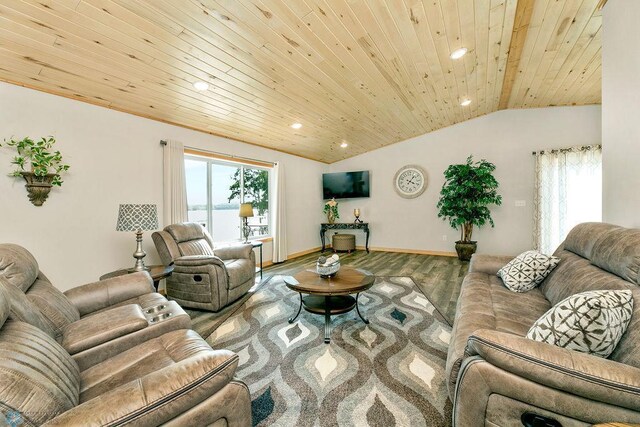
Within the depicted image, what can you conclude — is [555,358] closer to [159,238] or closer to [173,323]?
[173,323]

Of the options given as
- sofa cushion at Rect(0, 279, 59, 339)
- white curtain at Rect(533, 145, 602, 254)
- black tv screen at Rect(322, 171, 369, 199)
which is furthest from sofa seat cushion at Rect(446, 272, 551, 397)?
black tv screen at Rect(322, 171, 369, 199)

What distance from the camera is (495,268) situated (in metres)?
2.69

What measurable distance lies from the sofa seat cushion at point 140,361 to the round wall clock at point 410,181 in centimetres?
564

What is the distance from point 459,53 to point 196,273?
12.3 feet

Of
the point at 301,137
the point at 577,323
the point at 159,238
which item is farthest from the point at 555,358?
the point at 301,137

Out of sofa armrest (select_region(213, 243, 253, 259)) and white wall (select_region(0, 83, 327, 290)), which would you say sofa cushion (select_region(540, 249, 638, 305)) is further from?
white wall (select_region(0, 83, 327, 290))

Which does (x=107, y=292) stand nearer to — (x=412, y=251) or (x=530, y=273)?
(x=530, y=273)

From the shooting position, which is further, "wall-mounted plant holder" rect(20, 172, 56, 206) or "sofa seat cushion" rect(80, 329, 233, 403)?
"wall-mounted plant holder" rect(20, 172, 56, 206)

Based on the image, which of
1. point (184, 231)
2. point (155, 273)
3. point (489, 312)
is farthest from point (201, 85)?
point (489, 312)

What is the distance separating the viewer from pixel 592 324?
115 cm

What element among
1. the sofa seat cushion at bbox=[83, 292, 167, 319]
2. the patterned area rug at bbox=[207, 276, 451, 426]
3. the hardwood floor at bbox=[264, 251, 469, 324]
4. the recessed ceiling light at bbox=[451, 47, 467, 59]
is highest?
the recessed ceiling light at bbox=[451, 47, 467, 59]

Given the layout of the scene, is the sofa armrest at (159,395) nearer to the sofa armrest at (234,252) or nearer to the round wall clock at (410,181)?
the sofa armrest at (234,252)

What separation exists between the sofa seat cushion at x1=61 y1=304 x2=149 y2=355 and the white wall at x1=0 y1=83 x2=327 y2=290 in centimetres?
160

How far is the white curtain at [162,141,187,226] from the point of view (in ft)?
11.8
